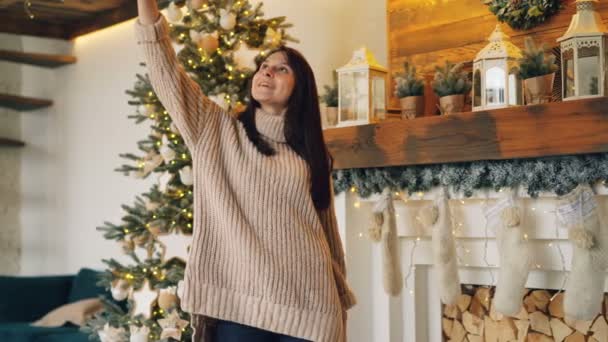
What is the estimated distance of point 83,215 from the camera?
6004 millimetres

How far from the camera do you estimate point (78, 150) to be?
6.07m

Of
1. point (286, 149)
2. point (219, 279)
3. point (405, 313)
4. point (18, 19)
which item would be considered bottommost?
point (405, 313)

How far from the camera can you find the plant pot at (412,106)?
3.47 metres

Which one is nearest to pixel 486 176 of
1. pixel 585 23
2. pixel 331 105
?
pixel 585 23

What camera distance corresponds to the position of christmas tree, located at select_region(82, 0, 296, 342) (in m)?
3.66

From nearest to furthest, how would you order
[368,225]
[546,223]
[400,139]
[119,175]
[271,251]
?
[271,251] → [546,223] → [400,139] → [368,225] → [119,175]

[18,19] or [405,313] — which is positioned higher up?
[18,19]

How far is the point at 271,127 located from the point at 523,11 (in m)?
1.43

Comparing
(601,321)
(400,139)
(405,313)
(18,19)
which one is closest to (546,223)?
(601,321)

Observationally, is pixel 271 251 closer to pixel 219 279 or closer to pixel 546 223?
pixel 219 279

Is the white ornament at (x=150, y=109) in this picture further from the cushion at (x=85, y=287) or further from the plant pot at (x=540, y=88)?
the cushion at (x=85, y=287)

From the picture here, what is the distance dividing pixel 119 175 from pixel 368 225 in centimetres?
251

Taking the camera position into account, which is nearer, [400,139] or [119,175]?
[400,139]

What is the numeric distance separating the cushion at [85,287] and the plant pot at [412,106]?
2.60 meters
